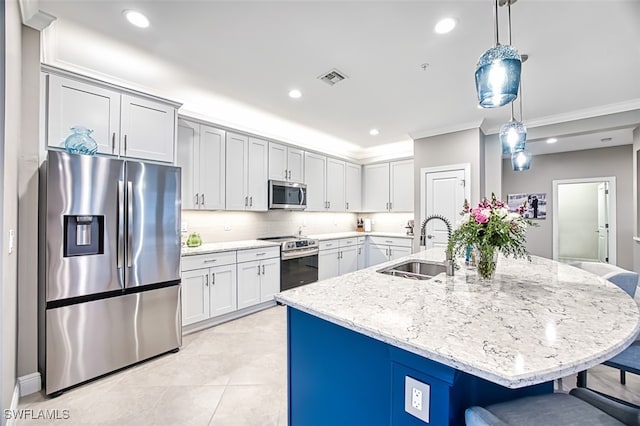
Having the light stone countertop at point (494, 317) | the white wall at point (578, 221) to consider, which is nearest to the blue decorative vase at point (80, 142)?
the light stone countertop at point (494, 317)

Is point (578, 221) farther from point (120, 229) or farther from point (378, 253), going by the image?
point (120, 229)

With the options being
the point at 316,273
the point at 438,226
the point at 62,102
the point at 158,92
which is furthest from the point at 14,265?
the point at 438,226

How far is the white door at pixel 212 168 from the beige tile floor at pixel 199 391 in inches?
66.5

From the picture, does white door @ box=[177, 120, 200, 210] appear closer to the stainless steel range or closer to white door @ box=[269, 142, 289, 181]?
white door @ box=[269, 142, 289, 181]

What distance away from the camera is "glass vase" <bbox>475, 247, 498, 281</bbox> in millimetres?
1688

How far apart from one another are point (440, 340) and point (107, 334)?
256 centimetres

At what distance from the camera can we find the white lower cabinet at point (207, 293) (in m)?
3.01

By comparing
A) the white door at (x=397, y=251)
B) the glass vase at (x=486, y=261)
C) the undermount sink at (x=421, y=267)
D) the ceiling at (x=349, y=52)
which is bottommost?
the white door at (x=397, y=251)

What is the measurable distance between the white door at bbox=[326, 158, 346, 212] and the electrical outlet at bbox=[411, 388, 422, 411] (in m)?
4.44

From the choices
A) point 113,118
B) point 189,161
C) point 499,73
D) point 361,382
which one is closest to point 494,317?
point 361,382

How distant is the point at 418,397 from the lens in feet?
3.13

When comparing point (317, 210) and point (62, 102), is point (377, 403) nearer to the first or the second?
point (62, 102)

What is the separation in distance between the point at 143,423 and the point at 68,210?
157 centimetres

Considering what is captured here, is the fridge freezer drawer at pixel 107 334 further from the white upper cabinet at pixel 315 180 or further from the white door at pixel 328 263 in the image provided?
the white upper cabinet at pixel 315 180
